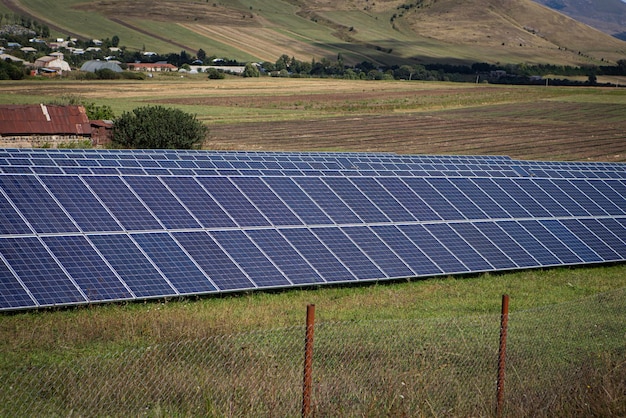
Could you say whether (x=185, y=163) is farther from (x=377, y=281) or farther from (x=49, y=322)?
(x=49, y=322)

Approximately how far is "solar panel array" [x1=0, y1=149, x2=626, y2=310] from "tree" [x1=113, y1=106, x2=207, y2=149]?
21590 mm

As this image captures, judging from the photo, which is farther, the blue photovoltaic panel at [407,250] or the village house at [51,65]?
the village house at [51,65]

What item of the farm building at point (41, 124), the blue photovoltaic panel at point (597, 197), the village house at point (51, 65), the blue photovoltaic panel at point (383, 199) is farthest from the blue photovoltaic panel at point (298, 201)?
the village house at point (51, 65)

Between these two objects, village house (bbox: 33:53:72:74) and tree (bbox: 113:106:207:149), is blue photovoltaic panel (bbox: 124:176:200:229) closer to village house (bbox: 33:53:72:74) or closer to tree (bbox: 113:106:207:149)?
tree (bbox: 113:106:207:149)

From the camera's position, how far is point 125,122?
180ft

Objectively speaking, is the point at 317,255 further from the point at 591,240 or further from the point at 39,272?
the point at 591,240

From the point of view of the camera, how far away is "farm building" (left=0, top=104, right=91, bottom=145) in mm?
52750

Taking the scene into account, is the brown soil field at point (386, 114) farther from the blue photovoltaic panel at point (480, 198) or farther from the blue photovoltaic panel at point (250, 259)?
the blue photovoltaic panel at point (250, 259)

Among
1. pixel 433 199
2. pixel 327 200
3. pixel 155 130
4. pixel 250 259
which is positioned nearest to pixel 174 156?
pixel 327 200

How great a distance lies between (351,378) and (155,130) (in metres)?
43.5

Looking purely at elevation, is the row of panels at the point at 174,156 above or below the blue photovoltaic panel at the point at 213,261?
below

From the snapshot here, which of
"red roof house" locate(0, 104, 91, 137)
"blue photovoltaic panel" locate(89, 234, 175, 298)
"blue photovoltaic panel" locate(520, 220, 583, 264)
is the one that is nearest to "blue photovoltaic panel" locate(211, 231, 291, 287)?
"blue photovoltaic panel" locate(89, 234, 175, 298)

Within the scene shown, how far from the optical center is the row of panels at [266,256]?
1991 centimetres

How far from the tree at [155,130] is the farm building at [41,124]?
238cm
